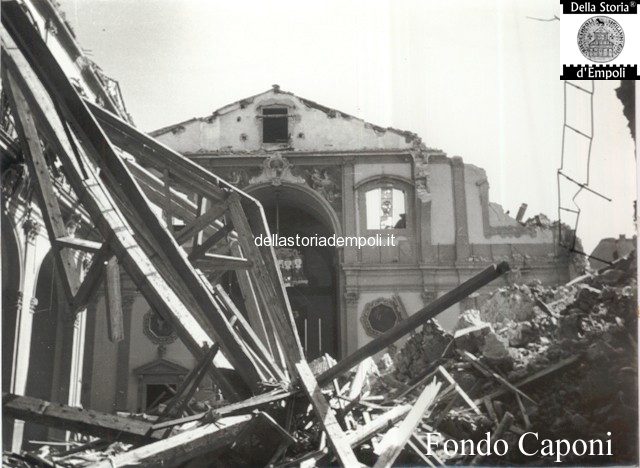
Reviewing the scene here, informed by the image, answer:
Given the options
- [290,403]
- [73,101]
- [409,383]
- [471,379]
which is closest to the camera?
[290,403]

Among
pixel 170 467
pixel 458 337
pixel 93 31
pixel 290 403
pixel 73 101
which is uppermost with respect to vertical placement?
pixel 93 31

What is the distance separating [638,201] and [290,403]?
339cm

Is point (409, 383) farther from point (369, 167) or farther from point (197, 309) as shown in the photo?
point (369, 167)

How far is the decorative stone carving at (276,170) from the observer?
12.3m

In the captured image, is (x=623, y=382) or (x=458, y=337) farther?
→ (x=458, y=337)

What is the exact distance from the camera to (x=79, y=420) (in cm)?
423

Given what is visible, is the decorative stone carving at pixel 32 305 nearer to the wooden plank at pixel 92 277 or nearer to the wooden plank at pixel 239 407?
the wooden plank at pixel 92 277

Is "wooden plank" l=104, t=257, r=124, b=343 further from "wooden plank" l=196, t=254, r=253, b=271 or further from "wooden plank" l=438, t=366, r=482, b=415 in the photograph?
"wooden plank" l=438, t=366, r=482, b=415

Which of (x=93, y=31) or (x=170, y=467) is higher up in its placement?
(x=93, y=31)

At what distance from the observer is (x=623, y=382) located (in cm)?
585

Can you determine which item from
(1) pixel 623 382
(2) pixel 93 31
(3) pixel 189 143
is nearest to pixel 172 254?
(2) pixel 93 31

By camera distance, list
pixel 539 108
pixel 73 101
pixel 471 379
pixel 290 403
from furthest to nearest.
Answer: pixel 471 379
pixel 539 108
pixel 73 101
pixel 290 403

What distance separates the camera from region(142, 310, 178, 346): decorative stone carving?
42.4 ft

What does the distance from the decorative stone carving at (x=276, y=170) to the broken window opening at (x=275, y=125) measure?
52 cm
